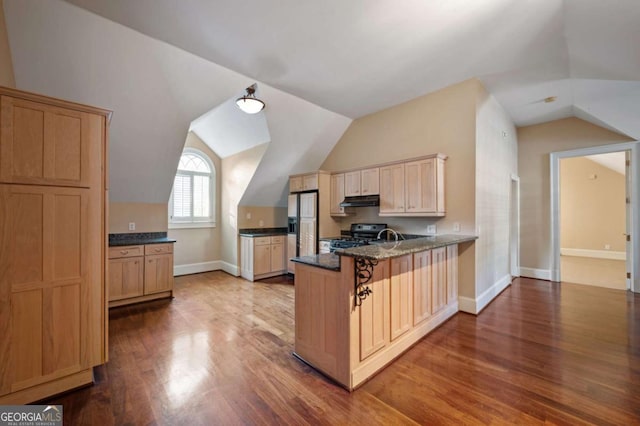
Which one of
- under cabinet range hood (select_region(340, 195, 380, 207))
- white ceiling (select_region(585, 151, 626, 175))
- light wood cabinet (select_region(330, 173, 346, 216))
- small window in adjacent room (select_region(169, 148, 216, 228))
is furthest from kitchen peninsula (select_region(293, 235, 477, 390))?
white ceiling (select_region(585, 151, 626, 175))

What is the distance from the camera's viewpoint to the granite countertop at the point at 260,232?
567 centimetres

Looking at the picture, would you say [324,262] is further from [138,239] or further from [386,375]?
[138,239]

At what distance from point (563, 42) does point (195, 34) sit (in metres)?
3.95

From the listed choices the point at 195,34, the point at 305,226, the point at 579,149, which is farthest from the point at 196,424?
the point at 579,149

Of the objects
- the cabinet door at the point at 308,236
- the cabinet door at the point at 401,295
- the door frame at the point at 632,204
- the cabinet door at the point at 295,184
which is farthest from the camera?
the cabinet door at the point at 295,184

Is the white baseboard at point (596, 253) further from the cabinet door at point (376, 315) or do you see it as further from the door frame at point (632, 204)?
the cabinet door at point (376, 315)

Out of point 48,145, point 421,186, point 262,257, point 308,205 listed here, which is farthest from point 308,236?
point 48,145

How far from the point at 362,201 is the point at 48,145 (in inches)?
152

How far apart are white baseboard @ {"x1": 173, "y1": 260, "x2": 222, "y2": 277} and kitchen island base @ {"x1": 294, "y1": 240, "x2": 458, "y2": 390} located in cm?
430

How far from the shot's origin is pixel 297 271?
2.47 metres

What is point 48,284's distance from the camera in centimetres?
191

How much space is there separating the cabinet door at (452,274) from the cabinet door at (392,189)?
92 cm

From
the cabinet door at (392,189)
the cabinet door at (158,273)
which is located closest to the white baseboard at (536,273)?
the cabinet door at (392,189)

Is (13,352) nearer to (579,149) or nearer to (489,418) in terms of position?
(489,418)
